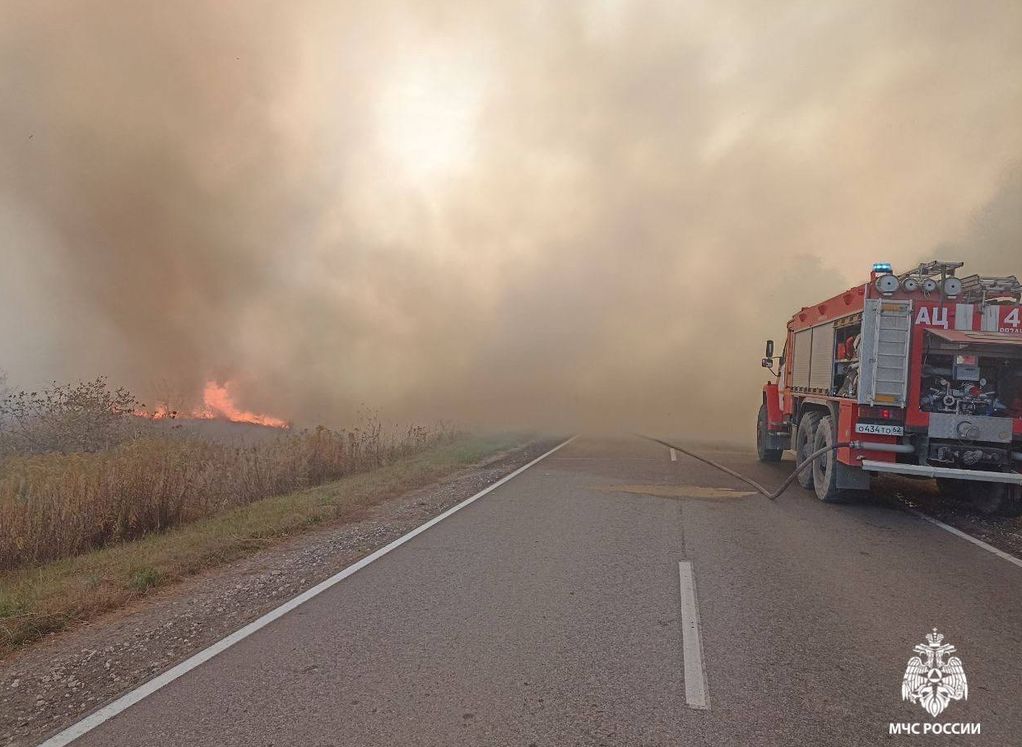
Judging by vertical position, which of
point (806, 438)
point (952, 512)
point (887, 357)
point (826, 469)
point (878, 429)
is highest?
point (887, 357)

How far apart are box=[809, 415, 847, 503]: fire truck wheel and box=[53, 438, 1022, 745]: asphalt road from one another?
1.87 meters

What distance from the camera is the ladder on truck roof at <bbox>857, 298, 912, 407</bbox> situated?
330 inches

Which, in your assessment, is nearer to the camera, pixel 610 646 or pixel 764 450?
pixel 610 646

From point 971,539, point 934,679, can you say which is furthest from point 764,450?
point 934,679

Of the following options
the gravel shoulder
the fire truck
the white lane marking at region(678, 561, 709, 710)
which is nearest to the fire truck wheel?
the fire truck

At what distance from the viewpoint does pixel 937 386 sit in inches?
339

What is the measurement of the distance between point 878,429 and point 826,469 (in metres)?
1.20

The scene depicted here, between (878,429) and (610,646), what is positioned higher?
(878,429)

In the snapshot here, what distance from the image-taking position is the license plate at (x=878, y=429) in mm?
8375

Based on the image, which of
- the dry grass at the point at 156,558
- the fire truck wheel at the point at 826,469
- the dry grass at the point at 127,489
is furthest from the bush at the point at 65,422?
the fire truck wheel at the point at 826,469

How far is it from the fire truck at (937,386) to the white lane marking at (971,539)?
0.63m

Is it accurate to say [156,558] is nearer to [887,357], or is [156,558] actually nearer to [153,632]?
[153,632]

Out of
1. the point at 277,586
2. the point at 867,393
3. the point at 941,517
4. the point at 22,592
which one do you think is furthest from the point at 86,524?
the point at 941,517

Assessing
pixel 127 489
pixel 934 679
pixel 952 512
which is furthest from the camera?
pixel 952 512
